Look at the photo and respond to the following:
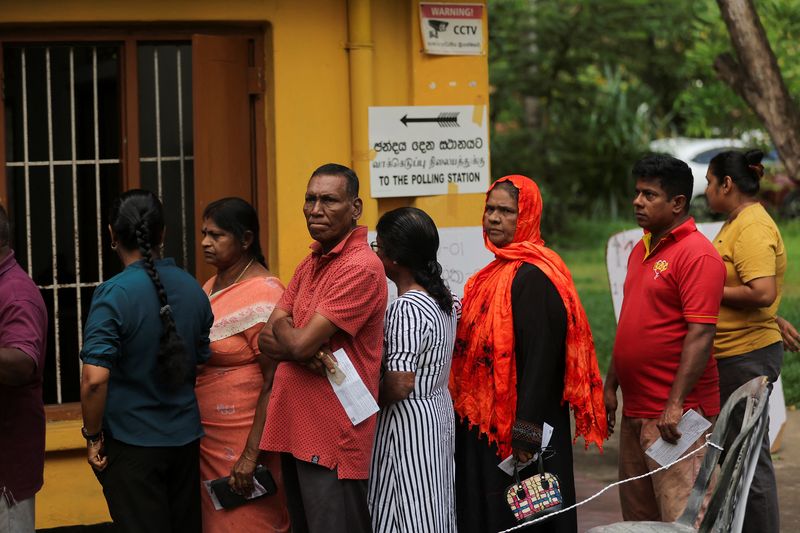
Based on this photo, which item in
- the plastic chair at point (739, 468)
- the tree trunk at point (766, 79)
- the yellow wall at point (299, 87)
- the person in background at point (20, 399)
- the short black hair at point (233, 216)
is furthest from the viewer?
the tree trunk at point (766, 79)

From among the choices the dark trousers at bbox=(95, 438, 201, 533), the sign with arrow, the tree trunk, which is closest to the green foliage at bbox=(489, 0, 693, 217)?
the tree trunk

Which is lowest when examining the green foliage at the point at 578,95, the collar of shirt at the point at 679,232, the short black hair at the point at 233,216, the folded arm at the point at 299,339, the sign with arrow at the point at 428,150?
the folded arm at the point at 299,339

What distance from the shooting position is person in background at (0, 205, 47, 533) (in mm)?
3998

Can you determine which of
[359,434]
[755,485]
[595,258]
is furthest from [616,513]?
[595,258]

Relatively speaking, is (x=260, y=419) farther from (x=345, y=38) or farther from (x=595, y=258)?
(x=595, y=258)

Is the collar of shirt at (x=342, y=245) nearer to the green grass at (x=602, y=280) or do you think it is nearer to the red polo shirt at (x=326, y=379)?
the red polo shirt at (x=326, y=379)

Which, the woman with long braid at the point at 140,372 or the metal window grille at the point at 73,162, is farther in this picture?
the metal window grille at the point at 73,162

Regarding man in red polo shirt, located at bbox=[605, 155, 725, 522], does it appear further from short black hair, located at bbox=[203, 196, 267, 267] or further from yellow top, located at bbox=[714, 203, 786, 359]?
short black hair, located at bbox=[203, 196, 267, 267]

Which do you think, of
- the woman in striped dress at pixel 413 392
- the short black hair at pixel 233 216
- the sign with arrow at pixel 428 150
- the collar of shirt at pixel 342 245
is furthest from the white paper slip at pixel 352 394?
the sign with arrow at pixel 428 150

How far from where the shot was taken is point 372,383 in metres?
4.24

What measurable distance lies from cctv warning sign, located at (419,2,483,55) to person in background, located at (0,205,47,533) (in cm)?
277

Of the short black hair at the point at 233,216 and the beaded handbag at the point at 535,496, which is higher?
the short black hair at the point at 233,216

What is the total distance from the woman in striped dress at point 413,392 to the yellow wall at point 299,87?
165 centimetres

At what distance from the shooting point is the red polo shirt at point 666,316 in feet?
14.8
